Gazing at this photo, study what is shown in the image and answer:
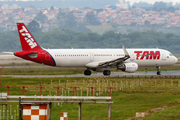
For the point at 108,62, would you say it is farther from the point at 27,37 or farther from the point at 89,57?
the point at 27,37

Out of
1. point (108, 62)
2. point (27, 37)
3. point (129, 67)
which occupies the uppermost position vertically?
point (27, 37)

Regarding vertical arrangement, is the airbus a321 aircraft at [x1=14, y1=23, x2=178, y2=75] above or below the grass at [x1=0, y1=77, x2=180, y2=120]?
above

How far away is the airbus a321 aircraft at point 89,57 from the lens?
57.3 meters

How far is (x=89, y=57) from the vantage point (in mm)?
59750

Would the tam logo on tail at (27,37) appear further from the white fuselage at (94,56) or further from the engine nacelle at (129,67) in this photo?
the engine nacelle at (129,67)

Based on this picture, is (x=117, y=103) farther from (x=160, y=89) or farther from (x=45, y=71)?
(x=45, y=71)

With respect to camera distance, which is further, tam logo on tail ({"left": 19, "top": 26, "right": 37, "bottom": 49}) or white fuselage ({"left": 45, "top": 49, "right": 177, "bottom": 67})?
white fuselage ({"left": 45, "top": 49, "right": 177, "bottom": 67})

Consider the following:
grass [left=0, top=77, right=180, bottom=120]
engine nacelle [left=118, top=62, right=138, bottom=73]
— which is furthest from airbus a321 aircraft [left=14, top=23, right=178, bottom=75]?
grass [left=0, top=77, right=180, bottom=120]

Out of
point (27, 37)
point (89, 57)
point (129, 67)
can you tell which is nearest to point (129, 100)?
point (129, 67)

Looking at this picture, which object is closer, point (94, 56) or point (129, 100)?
A: point (129, 100)

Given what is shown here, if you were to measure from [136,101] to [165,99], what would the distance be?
2989mm

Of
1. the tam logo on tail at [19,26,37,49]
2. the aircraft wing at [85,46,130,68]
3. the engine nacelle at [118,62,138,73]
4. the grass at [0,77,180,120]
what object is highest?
the tam logo on tail at [19,26,37,49]

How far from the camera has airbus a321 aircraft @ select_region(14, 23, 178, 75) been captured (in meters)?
57.3

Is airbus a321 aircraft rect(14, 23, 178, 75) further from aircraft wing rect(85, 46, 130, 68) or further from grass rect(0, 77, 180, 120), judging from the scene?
grass rect(0, 77, 180, 120)
